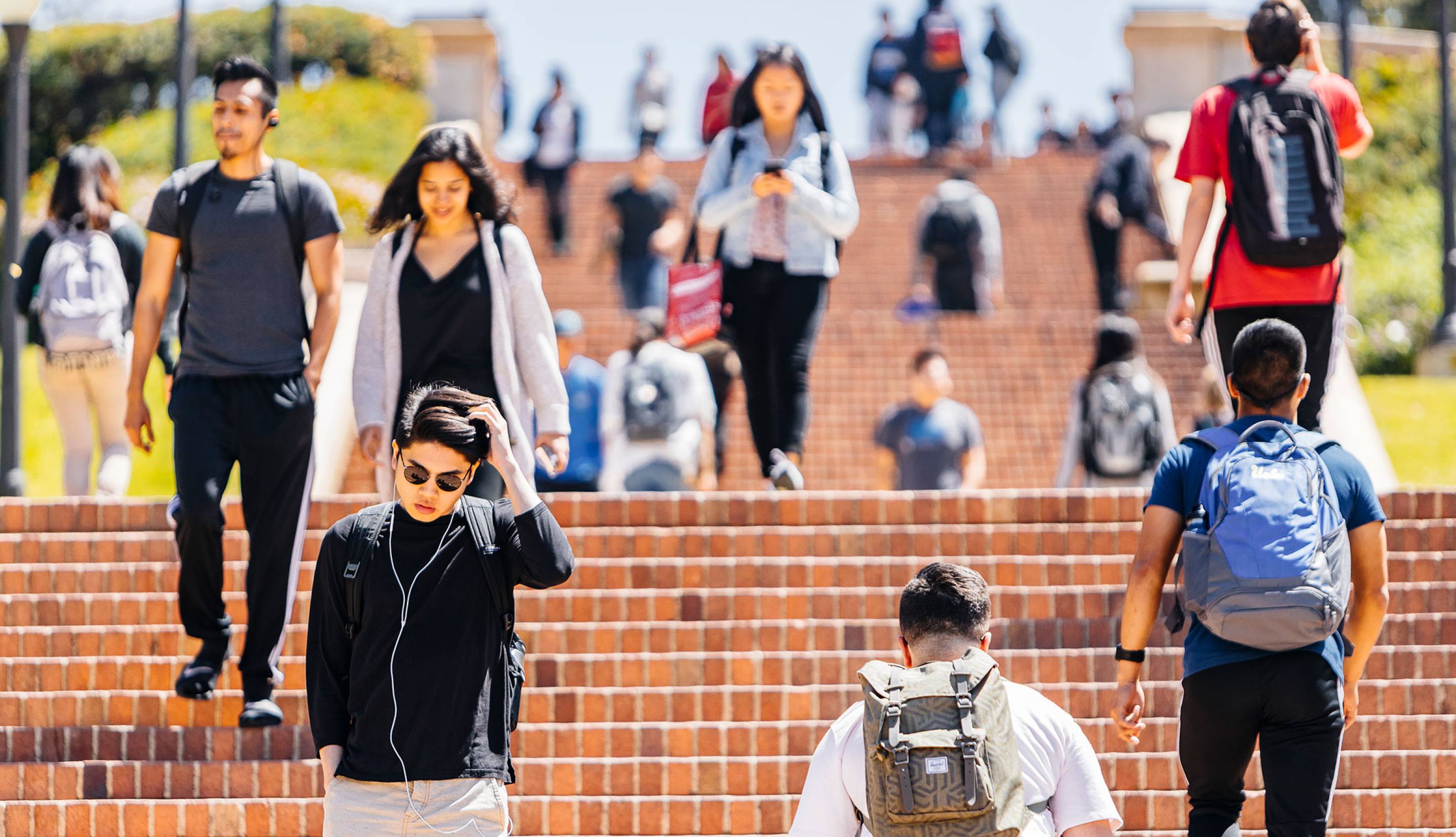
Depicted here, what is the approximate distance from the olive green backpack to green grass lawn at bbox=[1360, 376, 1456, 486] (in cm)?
937

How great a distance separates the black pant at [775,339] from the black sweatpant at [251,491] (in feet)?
7.69

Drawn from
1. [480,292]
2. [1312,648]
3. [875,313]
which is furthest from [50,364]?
[875,313]

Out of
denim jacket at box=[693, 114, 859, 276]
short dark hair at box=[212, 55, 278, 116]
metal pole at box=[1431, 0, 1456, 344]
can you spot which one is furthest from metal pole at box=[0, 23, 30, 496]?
metal pole at box=[1431, 0, 1456, 344]

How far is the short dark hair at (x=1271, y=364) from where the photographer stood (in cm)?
438

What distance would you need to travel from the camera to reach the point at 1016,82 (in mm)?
19953

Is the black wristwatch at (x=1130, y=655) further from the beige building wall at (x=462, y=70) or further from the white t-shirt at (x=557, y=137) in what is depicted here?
the beige building wall at (x=462, y=70)

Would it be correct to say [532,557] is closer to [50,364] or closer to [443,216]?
[443,216]

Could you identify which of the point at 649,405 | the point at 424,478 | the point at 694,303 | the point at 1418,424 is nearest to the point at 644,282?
the point at 649,405

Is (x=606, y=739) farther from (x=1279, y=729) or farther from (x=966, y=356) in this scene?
(x=966, y=356)

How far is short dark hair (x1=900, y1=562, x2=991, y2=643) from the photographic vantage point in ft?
11.6

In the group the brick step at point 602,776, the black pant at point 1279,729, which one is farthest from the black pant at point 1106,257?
the black pant at point 1279,729

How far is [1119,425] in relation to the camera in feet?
27.6

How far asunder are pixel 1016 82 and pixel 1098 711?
1476 centimetres

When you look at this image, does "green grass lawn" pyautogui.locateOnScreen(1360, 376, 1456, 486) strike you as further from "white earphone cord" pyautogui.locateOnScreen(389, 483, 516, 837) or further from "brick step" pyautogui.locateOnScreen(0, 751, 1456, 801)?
"white earphone cord" pyautogui.locateOnScreen(389, 483, 516, 837)
